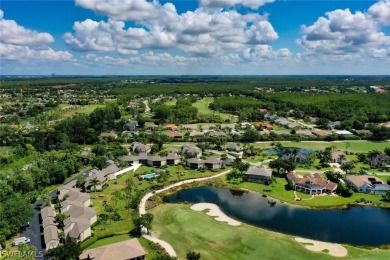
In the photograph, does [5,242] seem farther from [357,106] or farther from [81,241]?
[357,106]

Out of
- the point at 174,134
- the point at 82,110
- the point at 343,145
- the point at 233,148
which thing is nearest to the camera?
the point at 233,148

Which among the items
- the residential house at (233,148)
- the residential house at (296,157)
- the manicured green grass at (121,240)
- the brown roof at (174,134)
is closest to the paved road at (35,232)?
the manicured green grass at (121,240)

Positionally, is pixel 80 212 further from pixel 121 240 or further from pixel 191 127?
pixel 191 127

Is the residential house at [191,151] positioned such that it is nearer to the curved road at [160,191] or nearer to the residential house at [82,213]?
→ the curved road at [160,191]

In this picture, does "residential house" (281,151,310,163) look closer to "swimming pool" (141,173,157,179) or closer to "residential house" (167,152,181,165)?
"residential house" (167,152,181,165)

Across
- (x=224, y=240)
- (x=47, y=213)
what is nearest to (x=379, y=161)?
(x=224, y=240)

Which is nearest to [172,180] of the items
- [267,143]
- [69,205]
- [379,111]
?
[69,205]
